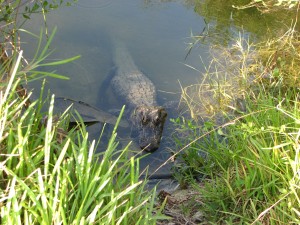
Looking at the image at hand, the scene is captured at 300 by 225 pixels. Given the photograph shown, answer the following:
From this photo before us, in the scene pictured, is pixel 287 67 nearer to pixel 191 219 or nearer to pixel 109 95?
pixel 109 95

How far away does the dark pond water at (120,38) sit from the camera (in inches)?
203

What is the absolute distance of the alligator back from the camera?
5.24 meters

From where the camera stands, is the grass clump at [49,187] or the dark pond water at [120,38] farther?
the dark pond water at [120,38]

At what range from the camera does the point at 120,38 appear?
5.80 m

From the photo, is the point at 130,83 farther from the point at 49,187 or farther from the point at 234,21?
the point at 49,187

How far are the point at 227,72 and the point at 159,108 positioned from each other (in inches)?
36.5

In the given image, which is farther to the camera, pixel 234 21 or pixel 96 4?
pixel 234 21

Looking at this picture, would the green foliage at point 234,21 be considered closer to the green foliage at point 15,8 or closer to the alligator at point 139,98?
the alligator at point 139,98

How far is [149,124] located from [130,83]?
809 mm

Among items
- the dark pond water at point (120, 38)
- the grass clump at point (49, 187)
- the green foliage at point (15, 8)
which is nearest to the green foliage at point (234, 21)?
the dark pond water at point (120, 38)

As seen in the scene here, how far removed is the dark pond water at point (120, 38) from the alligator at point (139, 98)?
0.08 metres

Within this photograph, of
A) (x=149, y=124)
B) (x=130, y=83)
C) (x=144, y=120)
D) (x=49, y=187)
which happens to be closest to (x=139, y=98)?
(x=130, y=83)

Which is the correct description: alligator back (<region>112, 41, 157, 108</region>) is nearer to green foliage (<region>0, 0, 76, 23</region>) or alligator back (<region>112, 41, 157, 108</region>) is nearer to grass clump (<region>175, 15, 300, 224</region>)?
grass clump (<region>175, 15, 300, 224</region>)

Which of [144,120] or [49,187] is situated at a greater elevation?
[49,187]
